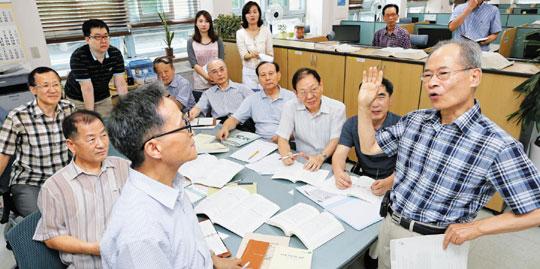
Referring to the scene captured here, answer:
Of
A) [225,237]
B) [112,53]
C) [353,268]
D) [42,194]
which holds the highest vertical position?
[112,53]

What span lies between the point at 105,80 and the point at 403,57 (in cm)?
283

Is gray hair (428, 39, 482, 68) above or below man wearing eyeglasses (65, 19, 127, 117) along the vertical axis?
above

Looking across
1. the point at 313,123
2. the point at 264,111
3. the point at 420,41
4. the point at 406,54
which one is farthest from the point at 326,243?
the point at 420,41

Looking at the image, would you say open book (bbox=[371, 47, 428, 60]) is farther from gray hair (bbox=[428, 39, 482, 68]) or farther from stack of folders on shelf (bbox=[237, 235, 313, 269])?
stack of folders on shelf (bbox=[237, 235, 313, 269])

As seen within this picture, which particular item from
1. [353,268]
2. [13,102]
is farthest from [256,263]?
[13,102]

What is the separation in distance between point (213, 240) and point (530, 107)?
2.48 m

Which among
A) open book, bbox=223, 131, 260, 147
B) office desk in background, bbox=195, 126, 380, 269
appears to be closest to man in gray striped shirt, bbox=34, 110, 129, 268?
office desk in background, bbox=195, 126, 380, 269

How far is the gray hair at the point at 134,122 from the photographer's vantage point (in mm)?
1005

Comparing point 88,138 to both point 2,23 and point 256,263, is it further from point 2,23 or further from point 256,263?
point 2,23

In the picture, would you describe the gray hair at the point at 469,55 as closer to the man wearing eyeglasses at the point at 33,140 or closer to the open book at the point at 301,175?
the open book at the point at 301,175

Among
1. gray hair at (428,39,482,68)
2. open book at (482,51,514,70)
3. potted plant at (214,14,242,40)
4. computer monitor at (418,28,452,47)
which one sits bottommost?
open book at (482,51,514,70)

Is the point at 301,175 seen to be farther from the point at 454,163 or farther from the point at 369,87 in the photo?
the point at 454,163

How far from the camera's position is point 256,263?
1.32 metres

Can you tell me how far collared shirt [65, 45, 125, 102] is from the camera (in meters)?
2.89
